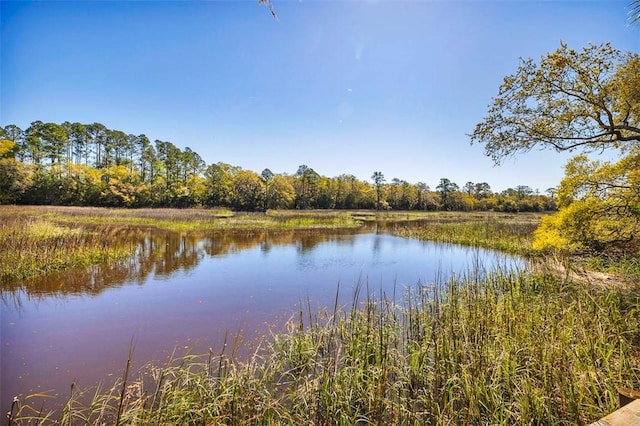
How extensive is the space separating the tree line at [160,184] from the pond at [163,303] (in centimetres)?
3909

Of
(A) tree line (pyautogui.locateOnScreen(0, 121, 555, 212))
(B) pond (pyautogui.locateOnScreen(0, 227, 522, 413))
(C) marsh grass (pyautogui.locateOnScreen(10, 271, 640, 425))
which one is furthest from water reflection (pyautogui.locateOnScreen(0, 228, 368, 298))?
(A) tree line (pyautogui.locateOnScreen(0, 121, 555, 212))

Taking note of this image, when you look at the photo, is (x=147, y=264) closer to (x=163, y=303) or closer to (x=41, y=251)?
(x=41, y=251)

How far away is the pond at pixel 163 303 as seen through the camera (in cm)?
466

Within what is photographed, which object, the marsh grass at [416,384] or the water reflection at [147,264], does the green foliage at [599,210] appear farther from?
the water reflection at [147,264]

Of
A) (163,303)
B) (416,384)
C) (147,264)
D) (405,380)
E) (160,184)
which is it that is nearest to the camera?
(416,384)

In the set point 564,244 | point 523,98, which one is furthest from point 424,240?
point 523,98

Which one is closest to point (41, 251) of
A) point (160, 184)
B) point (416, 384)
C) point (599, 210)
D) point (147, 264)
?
point (147, 264)

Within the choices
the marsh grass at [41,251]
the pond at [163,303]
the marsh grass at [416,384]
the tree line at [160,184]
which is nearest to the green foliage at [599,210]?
the pond at [163,303]

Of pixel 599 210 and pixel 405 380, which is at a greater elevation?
pixel 599 210

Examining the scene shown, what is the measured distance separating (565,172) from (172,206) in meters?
53.7

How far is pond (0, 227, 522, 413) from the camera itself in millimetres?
→ 4664

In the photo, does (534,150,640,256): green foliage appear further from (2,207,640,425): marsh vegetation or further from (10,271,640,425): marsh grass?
(10,271,640,425): marsh grass

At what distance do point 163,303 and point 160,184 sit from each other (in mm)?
49273

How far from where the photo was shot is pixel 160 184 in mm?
49469
